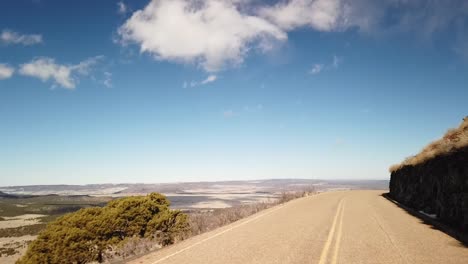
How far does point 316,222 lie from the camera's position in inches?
631

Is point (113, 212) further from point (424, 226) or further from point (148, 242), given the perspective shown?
point (424, 226)

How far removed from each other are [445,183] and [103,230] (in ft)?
48.8

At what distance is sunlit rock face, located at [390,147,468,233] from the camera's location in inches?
495

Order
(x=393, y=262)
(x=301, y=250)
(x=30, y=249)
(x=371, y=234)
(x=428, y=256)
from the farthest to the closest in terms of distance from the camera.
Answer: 1. (x=30, y=249)
2. (x=371, y=234)
3. (x=301, y=250)
4. (x=428, y=256)
5. (x=393, y=262)

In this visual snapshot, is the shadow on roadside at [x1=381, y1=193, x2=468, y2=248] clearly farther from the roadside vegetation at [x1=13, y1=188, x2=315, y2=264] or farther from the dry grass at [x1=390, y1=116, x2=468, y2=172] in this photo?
the roadside vegetation at [x1=13, y1=188, x2=315, y2=264]

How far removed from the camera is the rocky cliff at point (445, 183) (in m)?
12.7

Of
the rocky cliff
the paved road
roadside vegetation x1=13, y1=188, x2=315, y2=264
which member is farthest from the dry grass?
roadside vegetation x1=13, y1=188, x2=315, y2=264

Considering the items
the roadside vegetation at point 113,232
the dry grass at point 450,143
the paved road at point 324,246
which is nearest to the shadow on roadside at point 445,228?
the paved road at point 324,246

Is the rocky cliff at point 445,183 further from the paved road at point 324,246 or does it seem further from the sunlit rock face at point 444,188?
the paved road at point 324,246

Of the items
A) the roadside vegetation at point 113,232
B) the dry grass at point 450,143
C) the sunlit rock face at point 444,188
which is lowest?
the roadside vegetation at point 113,232

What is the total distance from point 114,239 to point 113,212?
4.05ft

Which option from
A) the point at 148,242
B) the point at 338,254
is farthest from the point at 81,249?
the point at 338,254

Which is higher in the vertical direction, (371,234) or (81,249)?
(371,234)

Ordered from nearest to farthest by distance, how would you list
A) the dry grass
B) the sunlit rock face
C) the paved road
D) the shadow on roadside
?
the paved road, the shadow on roadside, the sunlit rock face, the dry grass
